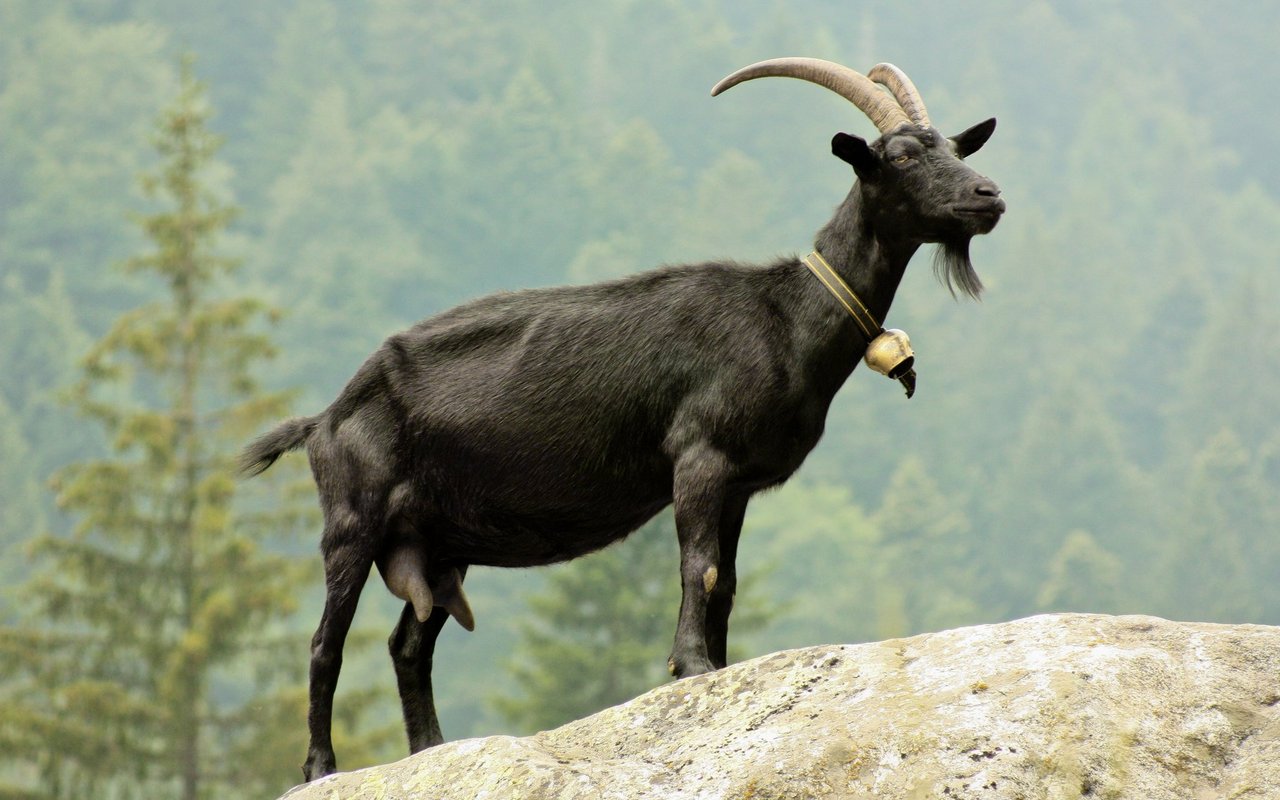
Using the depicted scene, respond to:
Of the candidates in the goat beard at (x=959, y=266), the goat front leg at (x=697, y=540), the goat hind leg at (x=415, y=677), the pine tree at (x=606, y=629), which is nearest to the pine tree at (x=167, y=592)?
the pine tree at (x=606, y=629)

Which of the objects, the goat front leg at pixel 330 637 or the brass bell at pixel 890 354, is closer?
the brass bell at pixel 890 354

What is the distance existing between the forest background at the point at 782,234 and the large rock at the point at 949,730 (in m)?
64.7

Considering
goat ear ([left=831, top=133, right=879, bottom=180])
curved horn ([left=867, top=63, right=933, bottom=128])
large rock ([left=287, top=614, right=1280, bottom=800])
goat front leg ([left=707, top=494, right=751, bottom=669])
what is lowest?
large rock ([left=287, top=614, right=1280, bottom=800])

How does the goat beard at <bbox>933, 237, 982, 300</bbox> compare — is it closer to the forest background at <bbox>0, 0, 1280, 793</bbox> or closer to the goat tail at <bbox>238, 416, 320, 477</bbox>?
the goat tail at <bbox>238, 416, 320, 477</bbox>

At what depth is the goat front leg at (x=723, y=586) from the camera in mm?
8266

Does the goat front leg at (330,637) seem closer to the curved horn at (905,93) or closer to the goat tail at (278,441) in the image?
the goat tail at (278,441)

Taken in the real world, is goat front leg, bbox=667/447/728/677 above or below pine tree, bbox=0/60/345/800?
below

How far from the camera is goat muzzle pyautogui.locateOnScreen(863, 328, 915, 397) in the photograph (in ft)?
26.1

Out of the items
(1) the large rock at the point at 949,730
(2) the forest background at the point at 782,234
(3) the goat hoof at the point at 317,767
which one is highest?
(2) the forest background at the point at 782,234

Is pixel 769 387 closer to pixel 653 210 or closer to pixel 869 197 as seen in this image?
pixel 869 197

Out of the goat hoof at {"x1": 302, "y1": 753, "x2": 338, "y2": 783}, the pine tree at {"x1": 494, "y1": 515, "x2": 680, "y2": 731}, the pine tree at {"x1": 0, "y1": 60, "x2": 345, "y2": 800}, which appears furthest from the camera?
the pine tree at {"x1": 494, "y1": 515, "x2": 680, "y2": 731}

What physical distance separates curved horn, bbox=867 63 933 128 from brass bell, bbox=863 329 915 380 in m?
0.96

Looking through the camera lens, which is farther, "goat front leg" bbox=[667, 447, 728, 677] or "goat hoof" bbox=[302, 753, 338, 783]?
"goat hoof" bbox=[302, 753, 338, 783]

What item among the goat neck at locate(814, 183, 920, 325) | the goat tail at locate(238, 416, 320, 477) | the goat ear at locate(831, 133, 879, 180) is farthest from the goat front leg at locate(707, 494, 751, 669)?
the goat tail at locate(238, 416, 320, 477)
